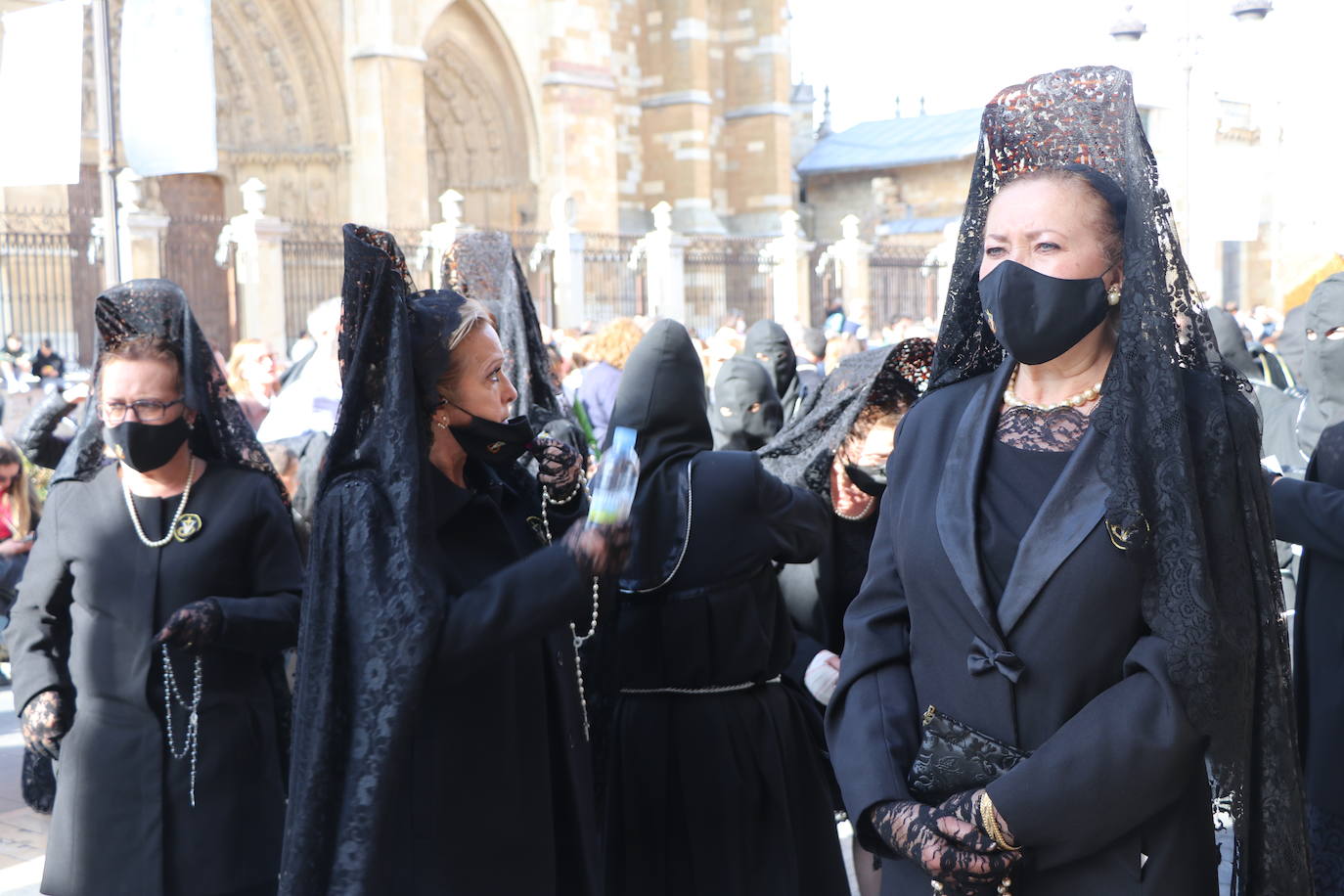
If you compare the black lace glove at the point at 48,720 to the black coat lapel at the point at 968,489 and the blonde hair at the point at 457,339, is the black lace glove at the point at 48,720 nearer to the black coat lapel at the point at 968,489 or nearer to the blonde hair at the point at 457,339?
the blonde hair at the point at 457,339

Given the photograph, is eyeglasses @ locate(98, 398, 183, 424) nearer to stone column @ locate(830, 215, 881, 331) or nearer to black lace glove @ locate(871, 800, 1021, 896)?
black lace glove @ locate(871, 800, 1021, 896)

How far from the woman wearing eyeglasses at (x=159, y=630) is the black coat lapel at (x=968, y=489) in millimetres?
2215

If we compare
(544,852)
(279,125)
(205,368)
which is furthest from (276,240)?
(544,852)

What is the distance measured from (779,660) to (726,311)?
83.3ft

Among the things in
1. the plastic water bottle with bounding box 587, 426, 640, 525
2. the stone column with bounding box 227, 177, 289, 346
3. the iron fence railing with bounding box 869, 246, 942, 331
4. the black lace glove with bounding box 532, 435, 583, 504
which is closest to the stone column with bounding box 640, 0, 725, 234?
the iron fence railing with bounding box 869, 246, 942, 331

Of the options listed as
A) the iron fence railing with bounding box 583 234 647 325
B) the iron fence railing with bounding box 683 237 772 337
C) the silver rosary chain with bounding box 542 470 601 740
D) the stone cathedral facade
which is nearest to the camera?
the silver rosary chain with bounding box 542 470 601 740

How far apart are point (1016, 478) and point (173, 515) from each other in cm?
264

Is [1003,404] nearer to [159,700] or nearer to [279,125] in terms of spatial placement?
[159,700]

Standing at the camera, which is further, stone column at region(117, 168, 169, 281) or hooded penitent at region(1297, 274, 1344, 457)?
stone column at region(117, 168, 169, 281)

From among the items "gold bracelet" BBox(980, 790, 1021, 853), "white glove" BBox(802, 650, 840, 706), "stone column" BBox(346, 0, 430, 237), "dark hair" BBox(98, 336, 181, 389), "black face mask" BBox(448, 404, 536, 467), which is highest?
"stone column" BBox(346, 0, 430, 237)

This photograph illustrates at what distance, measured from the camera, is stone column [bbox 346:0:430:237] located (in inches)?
963

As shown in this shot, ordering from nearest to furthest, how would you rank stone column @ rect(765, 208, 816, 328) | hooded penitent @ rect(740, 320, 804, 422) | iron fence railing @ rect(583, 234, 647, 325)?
hooded penitent @ rect(740, 320, 804, 422), iron fence railing @ rect(583, 234, 647, 325), stone column @ rect(765, 208, 816, 328)

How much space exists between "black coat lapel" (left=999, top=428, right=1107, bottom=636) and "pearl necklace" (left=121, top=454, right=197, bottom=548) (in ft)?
8.61

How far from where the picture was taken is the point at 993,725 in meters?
2.34
